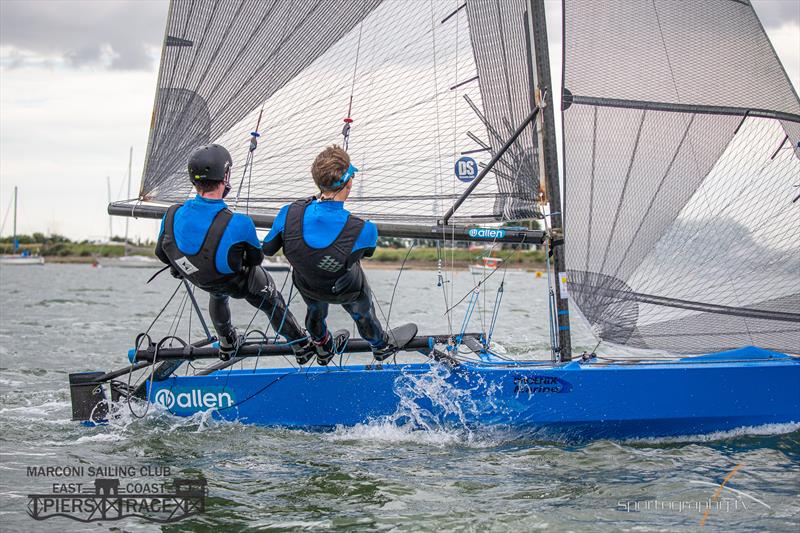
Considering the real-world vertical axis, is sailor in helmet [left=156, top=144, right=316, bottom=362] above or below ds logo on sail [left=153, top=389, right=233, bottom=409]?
above

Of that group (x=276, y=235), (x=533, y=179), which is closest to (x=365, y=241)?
(x=276, y=235)

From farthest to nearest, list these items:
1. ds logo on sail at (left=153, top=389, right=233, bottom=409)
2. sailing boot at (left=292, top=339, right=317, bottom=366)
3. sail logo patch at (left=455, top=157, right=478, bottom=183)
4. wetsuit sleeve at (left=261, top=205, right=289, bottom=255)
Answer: sail logo patch at (left=455, top=157, right=478, bottom=183)
ds logo on sail at (left=153, top=389, right=233, bottom=409)
sailing boot at (left=292, top=339, right=317, bottom=366)
wetsuit sleeve at (left=261, top=205, right=289, bottom=255)

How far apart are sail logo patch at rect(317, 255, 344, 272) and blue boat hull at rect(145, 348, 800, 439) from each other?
1.10 metres

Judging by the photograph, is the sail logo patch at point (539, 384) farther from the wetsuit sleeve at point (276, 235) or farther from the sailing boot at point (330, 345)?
the wetsuit sleeve at point (276, 235)

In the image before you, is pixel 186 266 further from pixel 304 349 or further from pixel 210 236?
pixel 304 349

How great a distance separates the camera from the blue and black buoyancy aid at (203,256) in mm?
4762

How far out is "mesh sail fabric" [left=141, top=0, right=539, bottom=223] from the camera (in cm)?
629

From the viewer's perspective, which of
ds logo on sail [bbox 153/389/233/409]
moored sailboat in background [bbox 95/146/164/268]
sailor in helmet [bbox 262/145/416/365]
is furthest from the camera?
moored sailboat in background [bbox 95/146/164/268]

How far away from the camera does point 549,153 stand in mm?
5977

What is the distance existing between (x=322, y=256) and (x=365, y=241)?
0.26 metres

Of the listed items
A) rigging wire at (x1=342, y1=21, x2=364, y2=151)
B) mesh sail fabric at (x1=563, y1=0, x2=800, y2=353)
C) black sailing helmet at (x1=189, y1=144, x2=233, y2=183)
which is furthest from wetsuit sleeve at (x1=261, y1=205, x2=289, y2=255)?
mesh sail fabric at (x1=563, y1=0, x2=800, y2=353)

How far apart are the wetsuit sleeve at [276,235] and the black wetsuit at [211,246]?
0.25ft

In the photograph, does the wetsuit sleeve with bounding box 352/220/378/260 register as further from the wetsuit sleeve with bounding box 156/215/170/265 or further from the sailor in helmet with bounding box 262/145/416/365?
the wetsuit sleeve with bounding box 156/215/170/265

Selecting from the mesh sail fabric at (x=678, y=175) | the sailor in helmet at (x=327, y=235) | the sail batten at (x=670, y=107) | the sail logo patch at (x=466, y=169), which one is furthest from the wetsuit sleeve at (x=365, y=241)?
the sail batten at (x=670, y=107)
